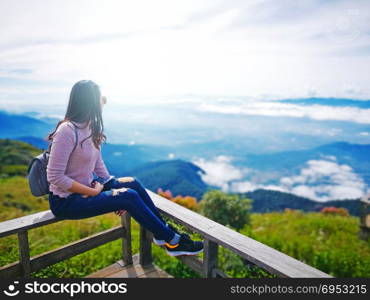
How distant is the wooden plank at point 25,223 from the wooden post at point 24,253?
8 centimetres

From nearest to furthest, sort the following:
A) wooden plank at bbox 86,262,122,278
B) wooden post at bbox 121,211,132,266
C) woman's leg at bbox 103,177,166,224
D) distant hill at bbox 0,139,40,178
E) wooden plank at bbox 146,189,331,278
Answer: wooden plank at bbox 146,189,331,278
woman's leg at bbox 103,177,166,224
wooden plank at bbox 86,262,122,278
wooden post at bbox 121,211,132,266
distant hill at bbox 0,139,40,178

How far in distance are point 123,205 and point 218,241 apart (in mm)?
996

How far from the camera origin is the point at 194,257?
119 inches

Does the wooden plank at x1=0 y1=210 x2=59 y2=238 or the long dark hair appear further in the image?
the long dark hair

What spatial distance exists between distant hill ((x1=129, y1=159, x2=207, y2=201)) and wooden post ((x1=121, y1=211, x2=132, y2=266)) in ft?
338

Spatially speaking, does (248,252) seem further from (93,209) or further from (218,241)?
(93,209)

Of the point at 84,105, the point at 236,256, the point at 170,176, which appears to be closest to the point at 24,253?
the point at 84,105

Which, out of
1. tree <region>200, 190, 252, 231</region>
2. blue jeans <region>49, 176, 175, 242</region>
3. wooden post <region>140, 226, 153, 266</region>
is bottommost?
tree <region>200, 190, 252, 231</region>

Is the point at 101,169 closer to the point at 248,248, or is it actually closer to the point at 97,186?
the point at 97,186

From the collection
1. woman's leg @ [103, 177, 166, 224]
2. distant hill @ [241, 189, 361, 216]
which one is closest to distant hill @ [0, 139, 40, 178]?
woman's leg @ [103, 177, 166, 224]

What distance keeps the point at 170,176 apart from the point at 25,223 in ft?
409

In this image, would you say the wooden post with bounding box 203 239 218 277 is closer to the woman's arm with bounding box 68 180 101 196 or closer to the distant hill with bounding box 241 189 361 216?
the woman's arm with bounding box 68 180 101 196

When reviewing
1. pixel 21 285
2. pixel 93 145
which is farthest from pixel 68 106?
pixel 21 285

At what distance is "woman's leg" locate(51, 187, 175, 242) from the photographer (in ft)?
9.30
